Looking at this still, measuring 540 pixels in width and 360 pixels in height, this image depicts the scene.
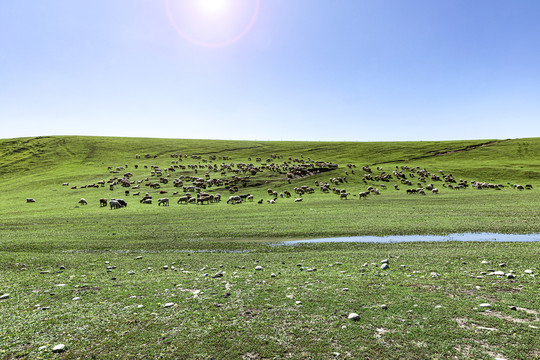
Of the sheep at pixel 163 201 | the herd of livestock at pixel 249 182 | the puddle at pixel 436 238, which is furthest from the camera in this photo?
the herd of livestock at pixel 249 182

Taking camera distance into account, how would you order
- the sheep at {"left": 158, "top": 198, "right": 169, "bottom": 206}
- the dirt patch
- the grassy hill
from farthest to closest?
the sheep at {"left": 158, "top": 198, "right": 169, "bottom": 206} → the grassy hill → the dirt patch

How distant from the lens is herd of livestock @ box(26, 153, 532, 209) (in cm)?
5438

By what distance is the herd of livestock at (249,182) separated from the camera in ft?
178

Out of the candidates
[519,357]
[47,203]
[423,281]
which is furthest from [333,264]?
[47,203]

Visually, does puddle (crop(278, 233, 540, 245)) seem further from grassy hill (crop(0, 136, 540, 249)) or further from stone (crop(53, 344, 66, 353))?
stone (crop(53, 344, 66, 353))

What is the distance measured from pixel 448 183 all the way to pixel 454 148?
67.7 m

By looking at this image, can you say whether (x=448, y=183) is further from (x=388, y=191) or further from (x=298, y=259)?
(x=298, y=259)

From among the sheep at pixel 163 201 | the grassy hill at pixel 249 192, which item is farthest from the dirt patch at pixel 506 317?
the sheep at pixel 163 201

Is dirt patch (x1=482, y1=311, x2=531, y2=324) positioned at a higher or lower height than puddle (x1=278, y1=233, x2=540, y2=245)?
higher

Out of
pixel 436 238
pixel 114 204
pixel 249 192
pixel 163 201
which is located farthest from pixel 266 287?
pixel 249 192

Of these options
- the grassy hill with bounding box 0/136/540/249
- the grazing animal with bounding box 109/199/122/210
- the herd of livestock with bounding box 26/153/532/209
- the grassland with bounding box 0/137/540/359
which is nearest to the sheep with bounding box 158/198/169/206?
the herd of livestock with bounding box 26/153/532/209

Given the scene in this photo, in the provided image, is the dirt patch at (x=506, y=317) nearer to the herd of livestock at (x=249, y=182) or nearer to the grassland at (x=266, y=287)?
the grassland at (x=266, y=287)

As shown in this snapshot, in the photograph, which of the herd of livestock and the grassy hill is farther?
the herd of livestock

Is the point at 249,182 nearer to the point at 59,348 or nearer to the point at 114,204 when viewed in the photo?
the point at 114,204
